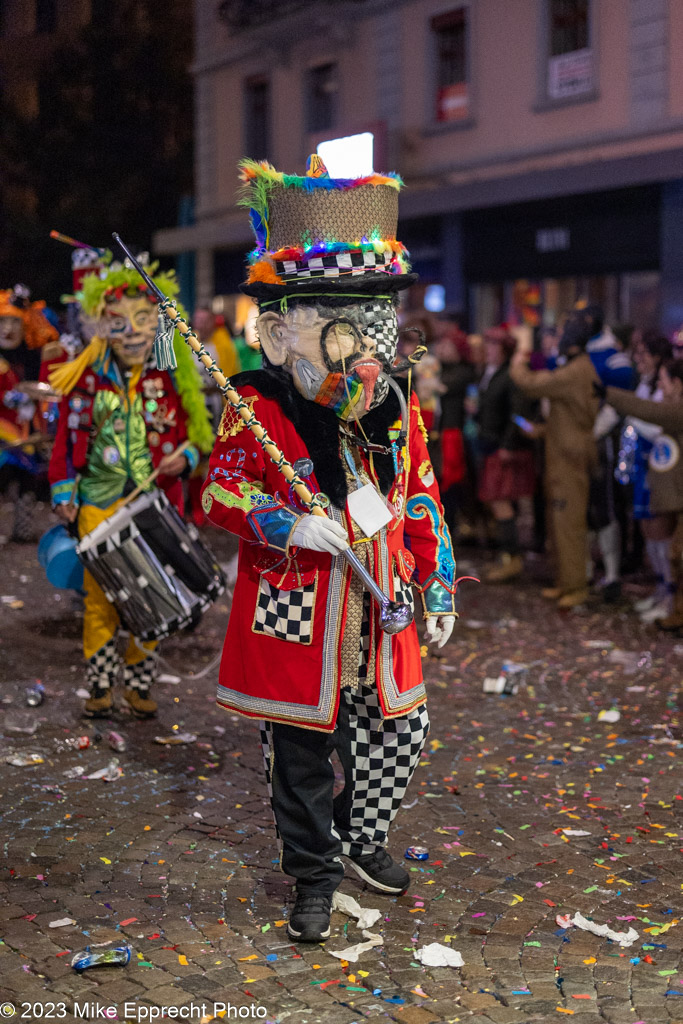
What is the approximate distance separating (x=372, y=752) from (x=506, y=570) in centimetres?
623

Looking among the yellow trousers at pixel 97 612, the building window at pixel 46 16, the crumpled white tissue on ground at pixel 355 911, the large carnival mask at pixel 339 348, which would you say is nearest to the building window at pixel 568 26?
the building window at pixel 46 16

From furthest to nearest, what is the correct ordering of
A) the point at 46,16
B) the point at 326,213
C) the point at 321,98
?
the point at 321,98
the point at 46,16
the point at 326,213

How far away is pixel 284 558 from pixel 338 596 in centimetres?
21

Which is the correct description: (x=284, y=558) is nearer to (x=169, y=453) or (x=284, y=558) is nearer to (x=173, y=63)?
(x=169, y=453)

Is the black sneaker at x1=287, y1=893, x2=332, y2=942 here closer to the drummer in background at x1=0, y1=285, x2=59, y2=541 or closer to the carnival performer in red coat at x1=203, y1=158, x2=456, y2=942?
the carnival performer in red coat at x1=203, y1=158, x2=456, y2=942

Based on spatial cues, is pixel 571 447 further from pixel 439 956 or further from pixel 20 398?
pixel 439 956

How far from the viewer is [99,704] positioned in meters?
6.32

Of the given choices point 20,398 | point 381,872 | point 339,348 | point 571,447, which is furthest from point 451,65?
point 381,872

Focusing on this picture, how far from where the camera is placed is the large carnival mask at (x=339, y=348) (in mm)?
3844

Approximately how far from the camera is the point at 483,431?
34.2 feet

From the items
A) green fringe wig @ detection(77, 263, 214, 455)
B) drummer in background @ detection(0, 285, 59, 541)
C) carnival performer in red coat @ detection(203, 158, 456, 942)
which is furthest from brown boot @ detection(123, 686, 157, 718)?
drummer in background @ detection(0, 285, 59, 541)

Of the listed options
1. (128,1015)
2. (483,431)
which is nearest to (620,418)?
(483,431)

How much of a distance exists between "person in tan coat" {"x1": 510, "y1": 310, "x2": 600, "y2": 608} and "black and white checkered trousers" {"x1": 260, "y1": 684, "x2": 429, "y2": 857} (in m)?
5.17

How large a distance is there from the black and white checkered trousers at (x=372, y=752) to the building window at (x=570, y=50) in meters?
14.4
